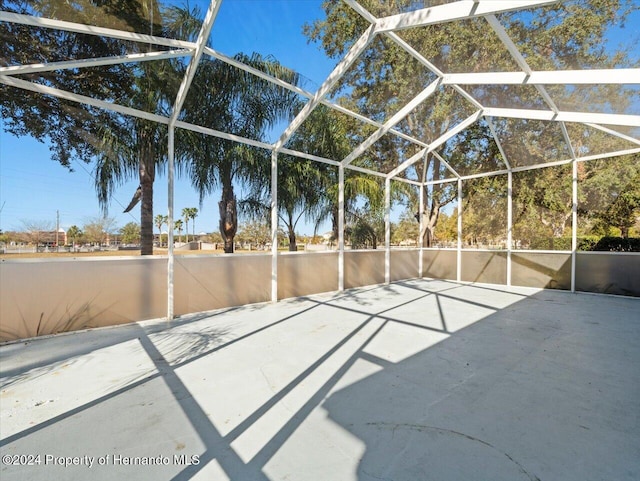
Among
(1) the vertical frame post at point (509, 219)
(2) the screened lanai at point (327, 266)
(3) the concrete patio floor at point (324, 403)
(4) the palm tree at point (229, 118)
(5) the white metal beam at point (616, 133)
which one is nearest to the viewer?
(3) the concrete patio floor at point (324, 403)

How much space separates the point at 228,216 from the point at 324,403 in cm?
351

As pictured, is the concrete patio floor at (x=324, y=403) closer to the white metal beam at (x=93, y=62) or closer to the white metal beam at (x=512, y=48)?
the white metal beam at (x=93, y=62)

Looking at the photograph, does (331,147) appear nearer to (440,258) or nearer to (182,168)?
(182,168)

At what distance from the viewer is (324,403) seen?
1922mm

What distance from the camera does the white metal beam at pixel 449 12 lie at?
2736 millimetres

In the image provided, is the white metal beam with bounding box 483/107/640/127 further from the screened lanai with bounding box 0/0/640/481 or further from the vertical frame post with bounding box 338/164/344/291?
the vertical frame post with bounding box 338/164/344/291

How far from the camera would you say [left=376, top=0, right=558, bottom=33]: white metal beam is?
8.98 feet

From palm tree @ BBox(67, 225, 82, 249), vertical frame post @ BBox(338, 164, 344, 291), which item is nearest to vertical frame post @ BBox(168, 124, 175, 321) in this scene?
palm tree @ BBox(67, 225, 82, 249)

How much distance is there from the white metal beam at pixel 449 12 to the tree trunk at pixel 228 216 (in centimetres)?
298

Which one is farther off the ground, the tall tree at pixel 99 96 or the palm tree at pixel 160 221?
the tall tree at pixel 99 96

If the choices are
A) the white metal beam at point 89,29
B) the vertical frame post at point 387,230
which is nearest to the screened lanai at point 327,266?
the white metal beam at point 89,29

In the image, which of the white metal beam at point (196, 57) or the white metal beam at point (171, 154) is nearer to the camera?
the white metal beam at point (196, 57)

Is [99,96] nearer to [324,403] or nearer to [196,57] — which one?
[196,57]

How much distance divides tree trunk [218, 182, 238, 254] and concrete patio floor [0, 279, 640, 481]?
1489mm
